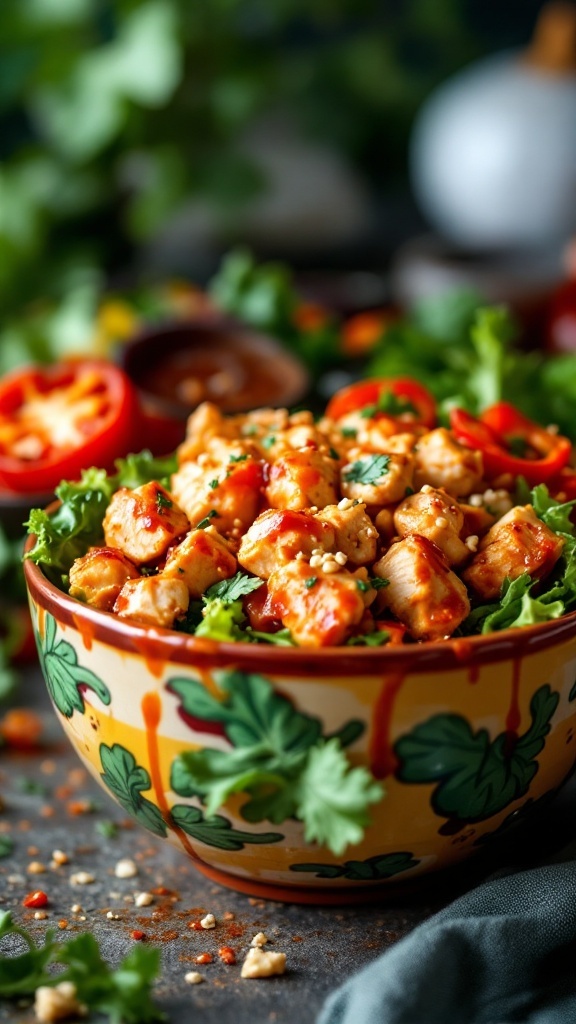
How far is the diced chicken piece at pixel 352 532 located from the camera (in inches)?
60.9

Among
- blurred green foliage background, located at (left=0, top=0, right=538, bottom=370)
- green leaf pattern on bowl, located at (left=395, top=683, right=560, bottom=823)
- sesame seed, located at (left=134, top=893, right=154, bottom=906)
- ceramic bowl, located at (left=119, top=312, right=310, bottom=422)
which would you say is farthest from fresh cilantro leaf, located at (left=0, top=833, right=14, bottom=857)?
blurred green foliage background, located at (left=0, top=0, right=538, bottom=370)

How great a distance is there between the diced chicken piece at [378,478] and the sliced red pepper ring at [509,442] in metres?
0.17

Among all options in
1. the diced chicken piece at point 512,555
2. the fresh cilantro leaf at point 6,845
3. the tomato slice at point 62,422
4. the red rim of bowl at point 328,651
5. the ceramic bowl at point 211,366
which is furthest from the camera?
the ceramic bowl at point 211,366

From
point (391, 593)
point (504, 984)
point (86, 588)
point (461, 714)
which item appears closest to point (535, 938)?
point (504, 984)

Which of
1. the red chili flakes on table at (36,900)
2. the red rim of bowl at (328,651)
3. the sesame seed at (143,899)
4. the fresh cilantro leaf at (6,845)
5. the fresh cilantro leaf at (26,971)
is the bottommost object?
the fresh cilantro leaf at (6,845)

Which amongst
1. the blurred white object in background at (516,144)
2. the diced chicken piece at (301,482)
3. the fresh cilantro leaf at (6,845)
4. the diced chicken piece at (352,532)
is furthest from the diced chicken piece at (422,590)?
the blurred white object in background at (516,144)

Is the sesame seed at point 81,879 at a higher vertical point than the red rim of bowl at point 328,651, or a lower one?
lower

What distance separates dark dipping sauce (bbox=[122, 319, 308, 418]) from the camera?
111 inches

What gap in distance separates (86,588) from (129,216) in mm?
3610

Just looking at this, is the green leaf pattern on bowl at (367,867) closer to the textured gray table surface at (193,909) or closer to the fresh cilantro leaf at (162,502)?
the textured gray table surface at (193,909)

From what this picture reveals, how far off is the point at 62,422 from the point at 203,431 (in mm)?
607

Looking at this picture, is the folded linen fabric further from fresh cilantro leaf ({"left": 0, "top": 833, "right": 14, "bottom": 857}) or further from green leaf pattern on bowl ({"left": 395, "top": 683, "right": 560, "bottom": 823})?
fresh cilantro leaf ({"left": 0, "top": 833, "right": 14, "bottom": 857})

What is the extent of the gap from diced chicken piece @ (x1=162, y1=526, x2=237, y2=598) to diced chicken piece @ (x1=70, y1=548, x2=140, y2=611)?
2.3 inches

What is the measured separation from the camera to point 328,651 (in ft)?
4.46
